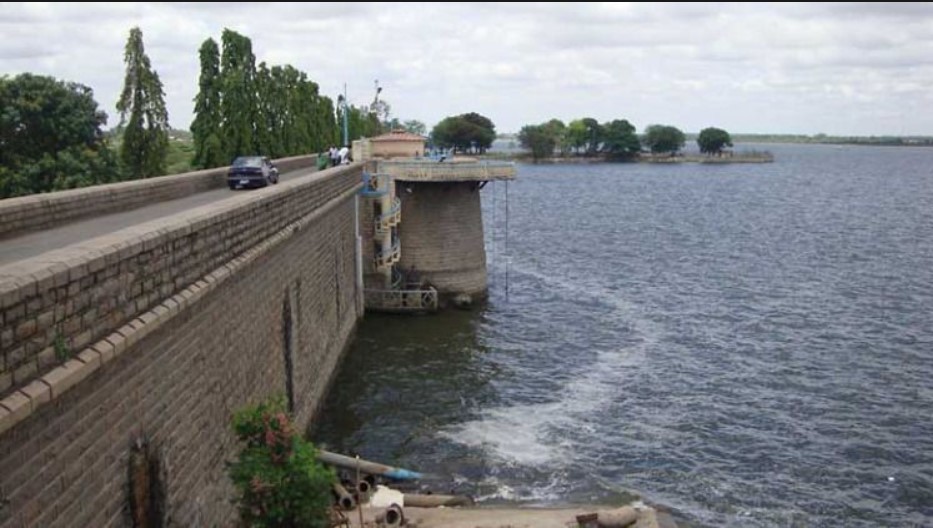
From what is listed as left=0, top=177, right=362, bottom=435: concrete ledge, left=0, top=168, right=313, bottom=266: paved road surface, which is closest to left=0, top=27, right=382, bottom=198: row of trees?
left=0, top=168, right=313, bottom=266: paved road surface

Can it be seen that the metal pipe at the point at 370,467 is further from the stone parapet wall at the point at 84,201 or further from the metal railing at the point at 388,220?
the metal railing at the point at 388,220

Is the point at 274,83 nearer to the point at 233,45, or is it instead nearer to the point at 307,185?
the point at 233,45

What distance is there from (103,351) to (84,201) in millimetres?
11224

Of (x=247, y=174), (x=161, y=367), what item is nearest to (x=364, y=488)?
(x=161, y=367)

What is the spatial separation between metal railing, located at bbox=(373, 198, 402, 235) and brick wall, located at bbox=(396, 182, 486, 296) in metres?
1.40

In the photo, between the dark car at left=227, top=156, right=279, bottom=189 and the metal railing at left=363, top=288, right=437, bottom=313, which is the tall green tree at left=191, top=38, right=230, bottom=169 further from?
the dark car at left=227, top=156, right=279, bottom=189

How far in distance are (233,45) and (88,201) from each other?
2716 cm

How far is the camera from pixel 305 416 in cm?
2245

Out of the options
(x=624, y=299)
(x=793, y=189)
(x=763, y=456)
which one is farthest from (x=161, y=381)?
(x=793, y=189)

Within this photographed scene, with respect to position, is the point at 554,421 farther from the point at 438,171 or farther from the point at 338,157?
the point at 338,157

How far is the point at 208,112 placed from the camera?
144 ft

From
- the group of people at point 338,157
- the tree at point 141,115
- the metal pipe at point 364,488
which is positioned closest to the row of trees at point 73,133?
the tree at point 141,115

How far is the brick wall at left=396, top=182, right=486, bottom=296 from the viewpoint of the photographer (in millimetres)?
41844

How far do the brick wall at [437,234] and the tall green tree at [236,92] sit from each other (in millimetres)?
8610
